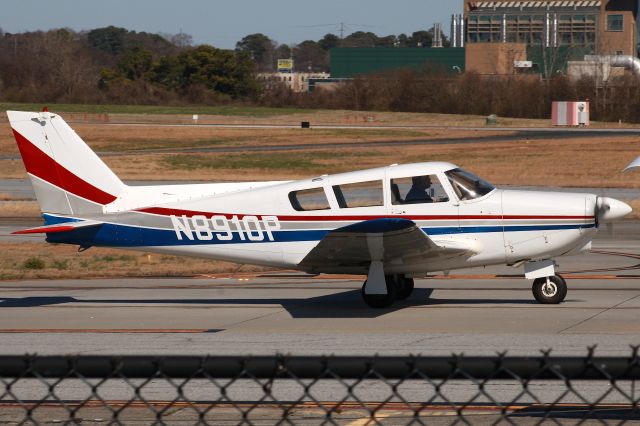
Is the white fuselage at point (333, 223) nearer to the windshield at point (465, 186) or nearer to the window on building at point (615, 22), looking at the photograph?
the windshield at point (465, 186)

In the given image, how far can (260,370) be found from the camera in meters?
3.48

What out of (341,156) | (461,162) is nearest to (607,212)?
(461,162)

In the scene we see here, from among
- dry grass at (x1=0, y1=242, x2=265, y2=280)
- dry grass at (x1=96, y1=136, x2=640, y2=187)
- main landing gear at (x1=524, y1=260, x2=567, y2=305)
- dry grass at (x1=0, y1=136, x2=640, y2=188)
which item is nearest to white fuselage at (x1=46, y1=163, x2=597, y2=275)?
main landing gear at (x1=524, y1=260, x2=567, y2=305)

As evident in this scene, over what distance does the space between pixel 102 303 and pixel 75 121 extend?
63304 millimetres

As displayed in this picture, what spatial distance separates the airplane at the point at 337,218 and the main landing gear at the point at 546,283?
0.01 metres

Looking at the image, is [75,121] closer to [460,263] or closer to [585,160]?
[585,160]

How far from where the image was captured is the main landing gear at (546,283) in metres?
13.4

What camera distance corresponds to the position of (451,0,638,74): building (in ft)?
363

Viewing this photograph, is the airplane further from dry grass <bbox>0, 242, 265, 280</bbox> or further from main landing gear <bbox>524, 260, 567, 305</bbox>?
dry grass <bbox>0, 242, 265, 280</bbox>

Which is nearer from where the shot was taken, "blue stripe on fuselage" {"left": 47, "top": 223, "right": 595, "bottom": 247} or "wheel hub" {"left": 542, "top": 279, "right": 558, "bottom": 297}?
"wheel hub" {"left": 542, "top": 279, "right": 558, "bottom": 297}

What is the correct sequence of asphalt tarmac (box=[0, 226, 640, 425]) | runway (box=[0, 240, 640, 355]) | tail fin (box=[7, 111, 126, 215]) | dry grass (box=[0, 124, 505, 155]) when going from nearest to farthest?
1. asphalt tarmac (box=[0, 226, 640, 425])
2. runway (box=[0, 240, 640, 355])
3. tail fin (box=[7, 111, 126, 215])
4. dry grass (box=[0, 124, 505, 155])

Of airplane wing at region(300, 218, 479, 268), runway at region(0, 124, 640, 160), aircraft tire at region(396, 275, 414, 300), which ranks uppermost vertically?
airplane wing at region(300, 218, 479, 268)

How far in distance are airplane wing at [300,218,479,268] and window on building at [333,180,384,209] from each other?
2.22 feet

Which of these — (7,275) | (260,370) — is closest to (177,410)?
(260,370)
